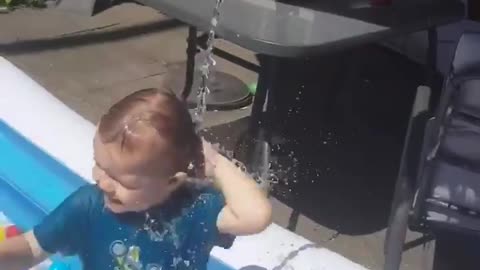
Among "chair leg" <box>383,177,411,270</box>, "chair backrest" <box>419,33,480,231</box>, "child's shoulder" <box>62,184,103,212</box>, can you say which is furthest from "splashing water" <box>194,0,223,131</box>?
"child's shoulder" <box>62,184,103,212</box>

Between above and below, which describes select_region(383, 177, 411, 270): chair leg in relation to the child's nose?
below

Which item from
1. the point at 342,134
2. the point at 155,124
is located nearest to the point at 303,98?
the point at 342,134

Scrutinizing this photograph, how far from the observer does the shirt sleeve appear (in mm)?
1520

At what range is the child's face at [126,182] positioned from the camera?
4.67 ft

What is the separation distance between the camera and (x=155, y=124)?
1401 mm

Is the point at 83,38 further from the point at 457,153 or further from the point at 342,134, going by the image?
the point at 457,153

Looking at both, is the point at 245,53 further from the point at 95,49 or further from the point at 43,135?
the point at 43,135

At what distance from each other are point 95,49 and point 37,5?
51 cm

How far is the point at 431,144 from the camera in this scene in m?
2.25

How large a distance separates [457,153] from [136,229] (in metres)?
1.02

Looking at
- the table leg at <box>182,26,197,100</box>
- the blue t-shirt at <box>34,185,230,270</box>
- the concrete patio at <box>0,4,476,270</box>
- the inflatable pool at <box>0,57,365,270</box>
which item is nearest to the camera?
the blue t-shirt at <box>34,185,230,270</box>

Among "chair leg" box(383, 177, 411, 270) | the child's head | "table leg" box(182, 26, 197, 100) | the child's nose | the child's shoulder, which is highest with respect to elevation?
the child's head

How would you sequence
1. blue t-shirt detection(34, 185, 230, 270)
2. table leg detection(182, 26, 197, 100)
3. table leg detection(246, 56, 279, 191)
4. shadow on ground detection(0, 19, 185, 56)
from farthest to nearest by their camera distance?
1. shadow on ground detection(0, 19, 185, 56)
2. table leg detection(182, 26, 197, 100)
3. table leg detection(246, 56, 279, 191)
4. blue t-shirt detection(34, 185, 230, 270)

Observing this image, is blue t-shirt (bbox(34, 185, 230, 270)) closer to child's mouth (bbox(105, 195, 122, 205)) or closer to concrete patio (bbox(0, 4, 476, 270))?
child's mouth (bbox(105, 195, 122, 205))
